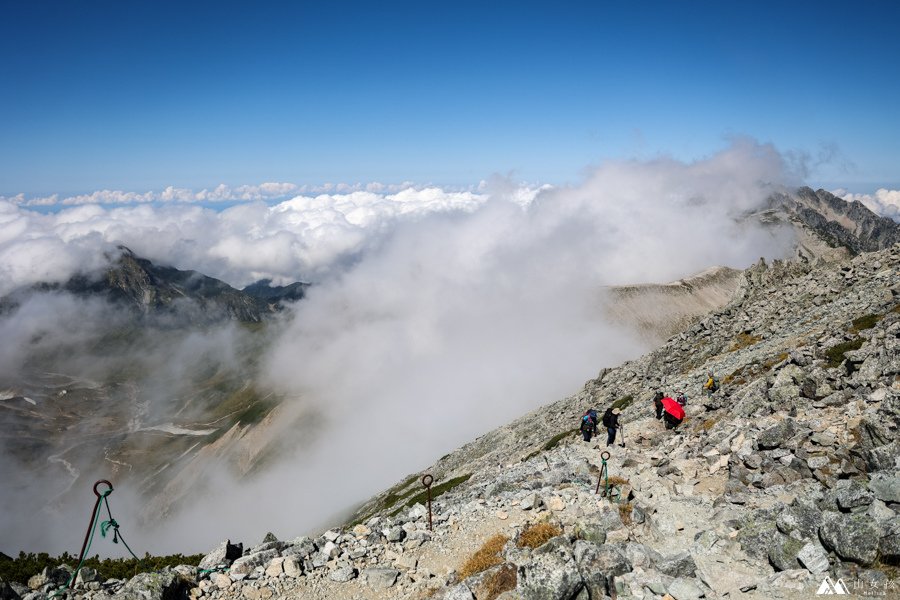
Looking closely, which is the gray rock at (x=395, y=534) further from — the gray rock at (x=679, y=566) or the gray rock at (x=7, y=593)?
the gray rock at (x=7, y=593)

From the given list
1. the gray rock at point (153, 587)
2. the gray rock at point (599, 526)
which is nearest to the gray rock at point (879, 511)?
the gray rock at point (599, 526)

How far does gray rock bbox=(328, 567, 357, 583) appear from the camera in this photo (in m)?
18.5

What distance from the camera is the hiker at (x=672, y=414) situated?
109 ft

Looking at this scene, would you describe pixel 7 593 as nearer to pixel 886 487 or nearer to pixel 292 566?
pixel 292 566

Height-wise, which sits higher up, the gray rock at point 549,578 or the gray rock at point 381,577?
the gray rock at point 549,578

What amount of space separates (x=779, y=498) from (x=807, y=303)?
50234 mm

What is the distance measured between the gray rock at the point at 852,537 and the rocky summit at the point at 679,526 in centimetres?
4

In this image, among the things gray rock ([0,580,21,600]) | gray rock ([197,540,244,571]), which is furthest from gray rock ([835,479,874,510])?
gray rock ([0,580,21,600])

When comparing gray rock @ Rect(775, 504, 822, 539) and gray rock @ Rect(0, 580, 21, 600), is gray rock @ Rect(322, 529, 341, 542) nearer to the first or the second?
gray rock @ Rect(0, 580, 21, 600)

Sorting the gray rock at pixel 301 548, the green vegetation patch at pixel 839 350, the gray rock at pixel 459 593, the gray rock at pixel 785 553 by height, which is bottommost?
the gray rock at pixel 301 548

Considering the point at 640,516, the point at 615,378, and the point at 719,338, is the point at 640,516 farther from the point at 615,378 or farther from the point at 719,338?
the point at 615,378

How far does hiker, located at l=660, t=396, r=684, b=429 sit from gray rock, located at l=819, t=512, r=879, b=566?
20.2 metres

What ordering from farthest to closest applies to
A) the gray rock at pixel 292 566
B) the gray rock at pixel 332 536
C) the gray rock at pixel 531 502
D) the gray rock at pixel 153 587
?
the gray rock at pixel 531 502 < the gray rock at pixel 332 536 < the gray rock at pixel 292 566 < the gray rock at pixel 153 587

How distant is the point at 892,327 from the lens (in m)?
29.6
